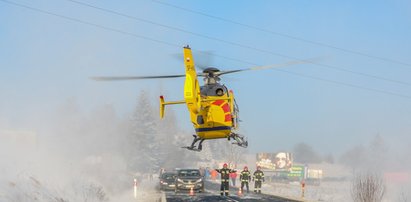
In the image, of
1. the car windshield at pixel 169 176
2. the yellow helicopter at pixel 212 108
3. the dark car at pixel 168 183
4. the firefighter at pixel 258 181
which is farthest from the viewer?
the car windshield at pixel 169 176

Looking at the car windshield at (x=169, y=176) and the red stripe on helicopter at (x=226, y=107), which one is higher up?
the red stripe on helicopter at (x=226, y=107)

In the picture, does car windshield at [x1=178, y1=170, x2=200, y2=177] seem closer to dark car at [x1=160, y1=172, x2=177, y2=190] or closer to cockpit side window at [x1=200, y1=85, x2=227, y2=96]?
dark car at [x1=160, y1=172, x2=177, y2=190]

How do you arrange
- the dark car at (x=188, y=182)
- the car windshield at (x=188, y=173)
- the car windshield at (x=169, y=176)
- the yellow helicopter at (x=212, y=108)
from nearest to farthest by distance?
the yellow helicopter at (x=212, y=108) → the dark car at (x=188, y=182) → the car windshield at (x=188, y=173) → the car windshield at (x=169, y=176)

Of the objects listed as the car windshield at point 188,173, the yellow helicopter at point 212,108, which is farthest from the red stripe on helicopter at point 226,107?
the car windshield at point 188,173

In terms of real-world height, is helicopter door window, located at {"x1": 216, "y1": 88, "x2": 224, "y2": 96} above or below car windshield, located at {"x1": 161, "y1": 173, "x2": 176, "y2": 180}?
above

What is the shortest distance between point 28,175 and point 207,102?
933cm

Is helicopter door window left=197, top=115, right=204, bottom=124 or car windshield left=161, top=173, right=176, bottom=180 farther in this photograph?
car windshield left=161, top=173, right=176, bottom=180

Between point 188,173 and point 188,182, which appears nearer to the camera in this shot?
point 188,182

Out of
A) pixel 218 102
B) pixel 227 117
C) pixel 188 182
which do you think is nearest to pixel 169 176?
pixel 188 182

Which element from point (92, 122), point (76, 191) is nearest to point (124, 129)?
point (92, 122)

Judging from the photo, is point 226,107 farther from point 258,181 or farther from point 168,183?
point 168,183

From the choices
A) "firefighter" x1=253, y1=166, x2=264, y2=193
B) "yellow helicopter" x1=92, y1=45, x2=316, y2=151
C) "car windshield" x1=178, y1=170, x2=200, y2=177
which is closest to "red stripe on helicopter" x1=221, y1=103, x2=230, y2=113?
"yellow helicopter" x1=92, y1=45, x2=316, y2=151

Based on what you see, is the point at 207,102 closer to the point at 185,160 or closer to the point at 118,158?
the point at 118,158

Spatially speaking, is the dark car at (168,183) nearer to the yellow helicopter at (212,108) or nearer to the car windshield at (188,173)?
the car windshield at (188,173)
